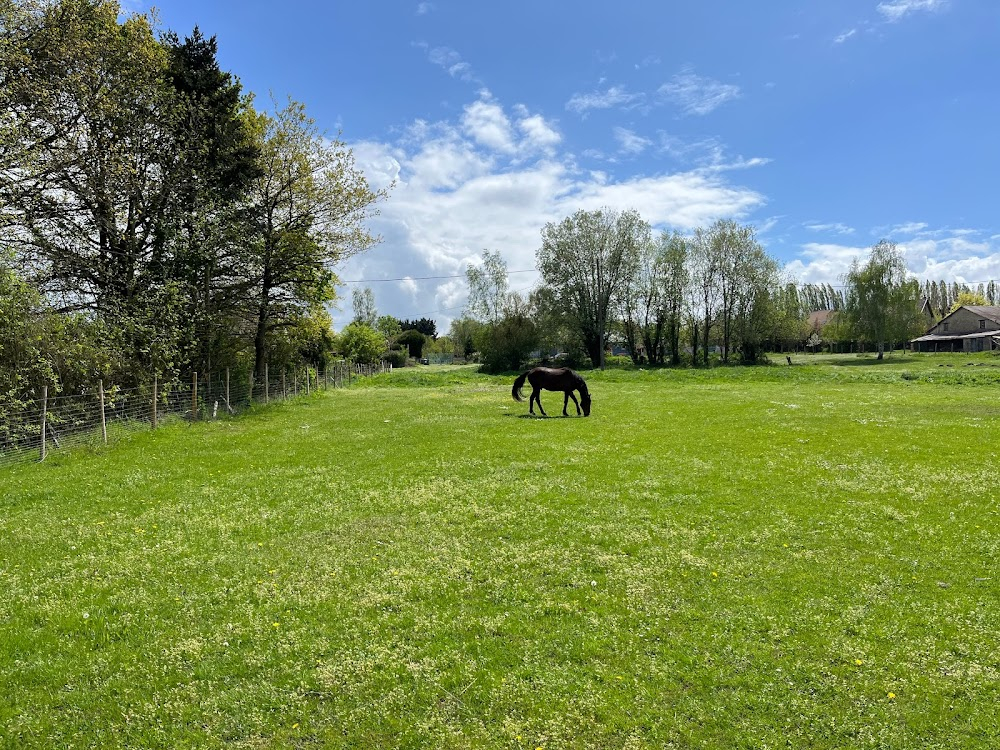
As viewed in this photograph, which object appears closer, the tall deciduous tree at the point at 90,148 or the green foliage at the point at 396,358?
the tall deciduous tree at the point at 90,148

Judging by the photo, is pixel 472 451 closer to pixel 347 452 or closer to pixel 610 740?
pixel 347 452

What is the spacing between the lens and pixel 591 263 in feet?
200

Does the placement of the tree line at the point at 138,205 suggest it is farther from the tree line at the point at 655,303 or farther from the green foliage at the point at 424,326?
the green foliage at the point at 424,326

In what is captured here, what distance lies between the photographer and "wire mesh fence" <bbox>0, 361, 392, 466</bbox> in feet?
44.3

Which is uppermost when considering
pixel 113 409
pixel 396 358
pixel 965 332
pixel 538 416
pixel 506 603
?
pixel 965 332

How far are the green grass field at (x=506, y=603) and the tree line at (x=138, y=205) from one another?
5612mm

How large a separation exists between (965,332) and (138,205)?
103928 mm

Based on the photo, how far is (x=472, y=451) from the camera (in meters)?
14.2

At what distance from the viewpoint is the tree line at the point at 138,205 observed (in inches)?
603

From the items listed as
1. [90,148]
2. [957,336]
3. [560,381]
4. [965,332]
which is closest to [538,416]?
[560,381]

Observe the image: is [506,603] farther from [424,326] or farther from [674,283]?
[424,326]

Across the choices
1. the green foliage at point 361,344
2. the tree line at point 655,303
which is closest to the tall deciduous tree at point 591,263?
the tree line at point 655,303

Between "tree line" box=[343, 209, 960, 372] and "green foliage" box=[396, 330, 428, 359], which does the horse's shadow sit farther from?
"green foliage" box=[396, 330, 428, 359]

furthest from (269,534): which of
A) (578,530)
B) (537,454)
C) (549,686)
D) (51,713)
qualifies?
(537,454)
